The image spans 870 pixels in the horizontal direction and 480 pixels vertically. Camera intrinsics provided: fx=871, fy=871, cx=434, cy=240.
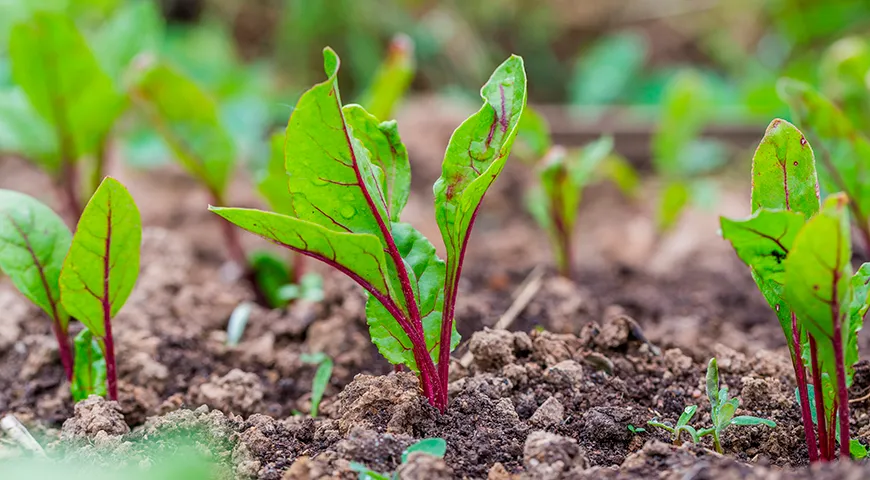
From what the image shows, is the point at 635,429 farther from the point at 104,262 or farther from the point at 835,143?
the point at 835,143

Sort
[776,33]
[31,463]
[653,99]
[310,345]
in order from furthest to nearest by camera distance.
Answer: [776,33] < [653,99] < [310,345] < [31,463]

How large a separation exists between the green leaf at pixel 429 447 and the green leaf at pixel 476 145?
0.91ft

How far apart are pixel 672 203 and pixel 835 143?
65 centimetres

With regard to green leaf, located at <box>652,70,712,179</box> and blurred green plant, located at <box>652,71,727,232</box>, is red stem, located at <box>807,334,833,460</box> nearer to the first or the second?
blurred green plant, located at <box>652,71,727,232</box>

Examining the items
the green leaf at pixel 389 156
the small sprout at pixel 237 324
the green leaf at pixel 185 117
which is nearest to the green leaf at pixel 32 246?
the small sprout at pixel 237 324

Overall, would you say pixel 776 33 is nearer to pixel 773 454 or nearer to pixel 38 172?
pixel 38 172

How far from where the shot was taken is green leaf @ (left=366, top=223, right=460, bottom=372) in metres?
1.24

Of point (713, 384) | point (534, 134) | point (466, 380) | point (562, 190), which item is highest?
point (534, 134)

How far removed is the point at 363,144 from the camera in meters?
1.27

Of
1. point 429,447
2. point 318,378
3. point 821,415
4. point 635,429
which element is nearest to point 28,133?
point 318,378

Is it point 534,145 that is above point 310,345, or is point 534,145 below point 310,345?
above

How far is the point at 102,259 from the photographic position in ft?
4.35

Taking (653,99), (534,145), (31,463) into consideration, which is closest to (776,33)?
(653,99)

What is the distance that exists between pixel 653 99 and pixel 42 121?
118 inches
